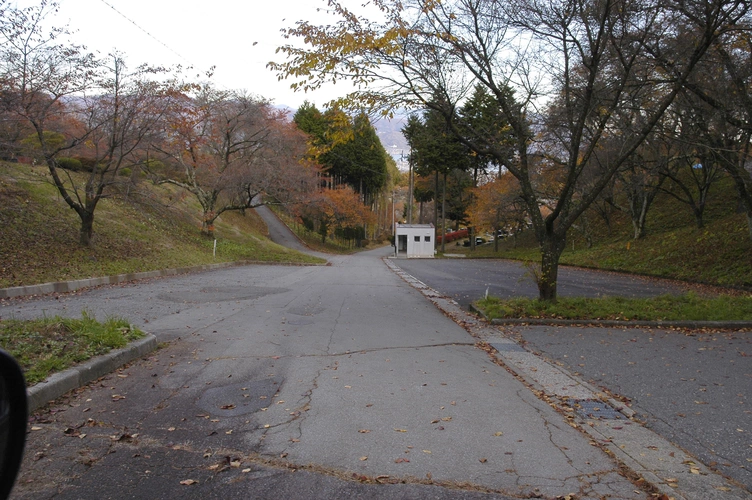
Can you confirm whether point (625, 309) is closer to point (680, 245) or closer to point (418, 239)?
point (680, 245)

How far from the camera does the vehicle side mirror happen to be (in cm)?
221

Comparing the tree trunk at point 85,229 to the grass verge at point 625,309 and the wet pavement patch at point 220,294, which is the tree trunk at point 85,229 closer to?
the wet pavement patch at point 220,294

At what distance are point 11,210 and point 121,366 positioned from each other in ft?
47.9

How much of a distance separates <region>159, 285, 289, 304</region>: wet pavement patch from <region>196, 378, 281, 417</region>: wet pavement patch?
7.39 m

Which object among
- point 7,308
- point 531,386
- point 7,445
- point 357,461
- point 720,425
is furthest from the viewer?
point 7,308

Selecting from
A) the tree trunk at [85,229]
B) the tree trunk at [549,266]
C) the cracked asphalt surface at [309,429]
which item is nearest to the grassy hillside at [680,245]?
the tree trunk at [549,266]

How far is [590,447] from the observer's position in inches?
172

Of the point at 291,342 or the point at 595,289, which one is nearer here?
the point at 291,342

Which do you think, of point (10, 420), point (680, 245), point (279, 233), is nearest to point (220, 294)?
point (10, 420)

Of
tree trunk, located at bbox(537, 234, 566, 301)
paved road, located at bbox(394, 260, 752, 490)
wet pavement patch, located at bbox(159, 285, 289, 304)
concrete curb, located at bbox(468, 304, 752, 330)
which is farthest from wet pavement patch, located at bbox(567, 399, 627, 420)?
wet pavement patch, located at bbox(159, 285, 289, 304)

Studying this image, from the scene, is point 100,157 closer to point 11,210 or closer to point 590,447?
point 11,210

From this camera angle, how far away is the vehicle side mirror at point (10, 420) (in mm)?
2215

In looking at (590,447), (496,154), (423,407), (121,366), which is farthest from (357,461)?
(496,154)

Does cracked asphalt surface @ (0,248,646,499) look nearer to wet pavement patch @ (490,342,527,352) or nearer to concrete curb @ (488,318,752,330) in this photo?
wet pavement patch @ (490,342,527,352)
